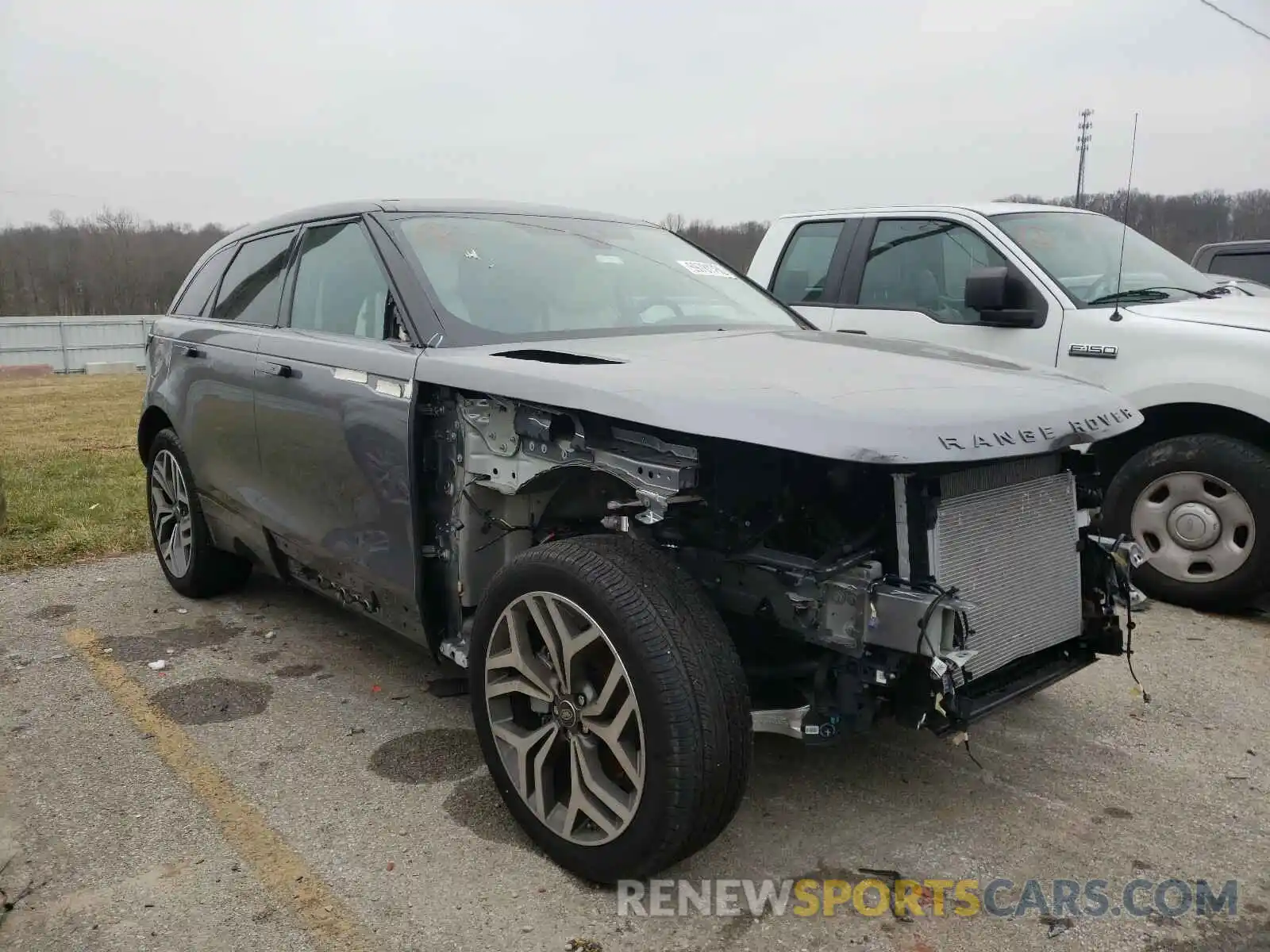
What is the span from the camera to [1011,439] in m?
2.34

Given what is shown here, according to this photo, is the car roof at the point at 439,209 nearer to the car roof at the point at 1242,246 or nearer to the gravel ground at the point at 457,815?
the gravel ground at the point at 457,815

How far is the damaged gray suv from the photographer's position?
→ 92.5 inches

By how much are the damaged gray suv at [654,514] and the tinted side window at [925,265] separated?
2142 millimetres

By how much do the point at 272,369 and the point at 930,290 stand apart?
3632 millimetres

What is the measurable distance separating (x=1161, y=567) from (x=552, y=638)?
→ 11.8ft

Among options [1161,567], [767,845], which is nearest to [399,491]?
[767,845]

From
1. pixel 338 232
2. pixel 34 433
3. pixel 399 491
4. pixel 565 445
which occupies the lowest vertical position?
pixel 34 433

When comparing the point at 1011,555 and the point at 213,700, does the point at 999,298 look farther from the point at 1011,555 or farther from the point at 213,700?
the point at 213,700

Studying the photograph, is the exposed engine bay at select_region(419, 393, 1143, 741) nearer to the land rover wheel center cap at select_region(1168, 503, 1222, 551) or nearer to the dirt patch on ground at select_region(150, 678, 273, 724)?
the dirt patch on ground at select_region(150, 678, 273, 724)

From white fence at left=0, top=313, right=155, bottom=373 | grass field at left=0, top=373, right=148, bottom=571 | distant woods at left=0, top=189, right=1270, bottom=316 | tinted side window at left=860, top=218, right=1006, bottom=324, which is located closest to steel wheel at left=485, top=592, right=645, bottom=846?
tinted side window at left=860, top=218, right=1006, bottom=324

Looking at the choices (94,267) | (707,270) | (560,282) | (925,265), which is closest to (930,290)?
(925,265)

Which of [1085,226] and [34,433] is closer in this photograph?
[1085,226]

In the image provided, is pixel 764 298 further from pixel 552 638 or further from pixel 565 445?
pixel 552 638

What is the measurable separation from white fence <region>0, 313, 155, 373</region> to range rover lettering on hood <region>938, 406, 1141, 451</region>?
100 ft
